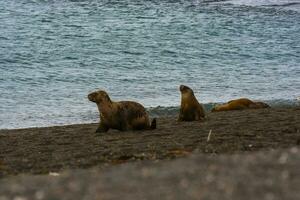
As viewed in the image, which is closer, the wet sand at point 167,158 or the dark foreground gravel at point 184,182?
the dark foreground gravel at point 184,182

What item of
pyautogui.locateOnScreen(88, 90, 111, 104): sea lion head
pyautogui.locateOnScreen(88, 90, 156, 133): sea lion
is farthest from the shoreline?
pyautogui.locateOnScreen(88, 90, 156, 133): sea lion

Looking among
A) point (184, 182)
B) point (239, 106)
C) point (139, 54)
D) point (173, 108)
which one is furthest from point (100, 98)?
point (139, 54)

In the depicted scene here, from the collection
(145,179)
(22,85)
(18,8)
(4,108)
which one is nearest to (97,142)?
(145,179)

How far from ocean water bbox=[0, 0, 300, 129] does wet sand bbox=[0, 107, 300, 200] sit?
5957 millimetres

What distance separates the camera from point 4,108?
Answer: 78.8 ft

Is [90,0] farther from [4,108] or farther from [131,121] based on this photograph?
[131,121]

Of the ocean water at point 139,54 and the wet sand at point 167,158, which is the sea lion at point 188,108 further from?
the ocean water at point 139,54

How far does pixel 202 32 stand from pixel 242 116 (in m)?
26.4

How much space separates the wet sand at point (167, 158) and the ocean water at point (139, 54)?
5.96 meters

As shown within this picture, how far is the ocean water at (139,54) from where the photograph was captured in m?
26.2

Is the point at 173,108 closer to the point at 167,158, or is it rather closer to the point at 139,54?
the point at 167,158

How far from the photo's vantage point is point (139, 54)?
123 ft

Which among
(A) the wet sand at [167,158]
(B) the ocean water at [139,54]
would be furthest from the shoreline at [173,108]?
(A) the wet sand at [167,158]

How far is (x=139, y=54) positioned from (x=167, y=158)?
1055 inches
